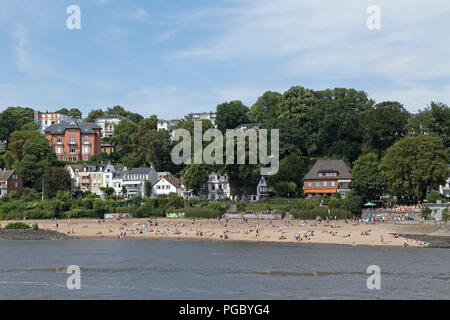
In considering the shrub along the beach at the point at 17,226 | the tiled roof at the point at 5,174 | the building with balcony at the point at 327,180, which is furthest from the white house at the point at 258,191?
the tiled roof at the point at 5,174

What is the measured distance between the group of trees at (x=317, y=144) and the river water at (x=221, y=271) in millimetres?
23270

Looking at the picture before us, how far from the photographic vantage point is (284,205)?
77.9 meters

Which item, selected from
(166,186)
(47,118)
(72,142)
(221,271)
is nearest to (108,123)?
(47,118)

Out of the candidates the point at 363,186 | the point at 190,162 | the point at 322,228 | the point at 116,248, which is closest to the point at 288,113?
the point at 190,162

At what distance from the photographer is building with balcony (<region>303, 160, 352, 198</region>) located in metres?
86.9

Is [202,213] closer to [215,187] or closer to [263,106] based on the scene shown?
[215,187]

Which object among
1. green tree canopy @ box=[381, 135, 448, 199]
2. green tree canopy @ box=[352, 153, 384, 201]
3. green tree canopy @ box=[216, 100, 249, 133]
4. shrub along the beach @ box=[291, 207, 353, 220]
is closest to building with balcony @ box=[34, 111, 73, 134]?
green tree canopy @ box=[216, 100, 249, 133]

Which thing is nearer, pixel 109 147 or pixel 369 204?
pixel 369 204

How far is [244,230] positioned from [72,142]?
5382 centimetres

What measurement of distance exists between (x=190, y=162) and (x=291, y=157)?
52.1ft

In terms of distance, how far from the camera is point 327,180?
87.4 meters

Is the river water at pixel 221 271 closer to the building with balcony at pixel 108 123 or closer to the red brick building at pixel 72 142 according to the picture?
the red brick building at pixel 72 142

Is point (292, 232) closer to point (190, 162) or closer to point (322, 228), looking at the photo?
point (322, 228)

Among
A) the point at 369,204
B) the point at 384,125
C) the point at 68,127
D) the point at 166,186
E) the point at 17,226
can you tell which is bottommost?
the point at 17,226
